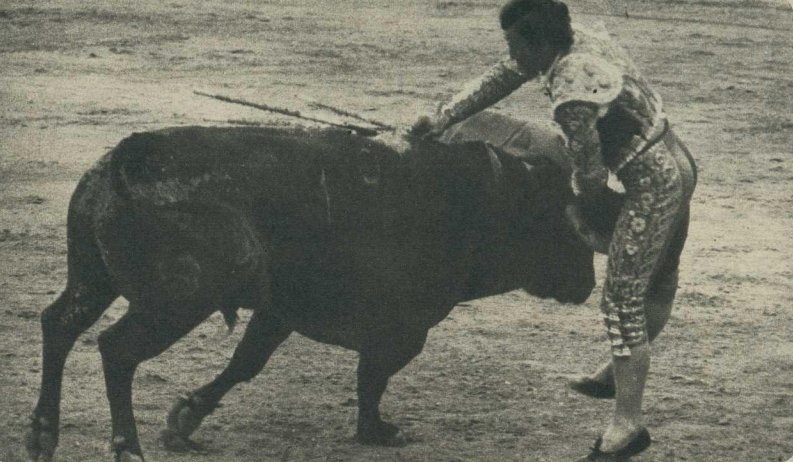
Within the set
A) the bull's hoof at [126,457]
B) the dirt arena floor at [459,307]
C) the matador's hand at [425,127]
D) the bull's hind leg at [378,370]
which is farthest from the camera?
the dirt arena floor at [459,307]

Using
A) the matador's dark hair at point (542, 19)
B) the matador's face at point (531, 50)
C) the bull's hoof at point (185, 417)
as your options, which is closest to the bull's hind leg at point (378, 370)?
the bull's hoof at point (185, 417)

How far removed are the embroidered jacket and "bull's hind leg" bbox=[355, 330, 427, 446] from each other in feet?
3.25

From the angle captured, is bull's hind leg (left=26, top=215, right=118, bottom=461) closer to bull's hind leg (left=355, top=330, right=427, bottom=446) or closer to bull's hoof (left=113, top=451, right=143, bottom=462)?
bull's hoof (left=113, top=451, right=143, bottom=462)

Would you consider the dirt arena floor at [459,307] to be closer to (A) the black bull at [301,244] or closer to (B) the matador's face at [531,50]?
(A) the black bull at [301,244]

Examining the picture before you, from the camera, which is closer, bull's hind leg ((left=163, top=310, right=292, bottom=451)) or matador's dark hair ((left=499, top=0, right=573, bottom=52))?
matador's dark hair ((left=499, top=0, right=573, bottom=52))

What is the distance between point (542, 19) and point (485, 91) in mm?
675

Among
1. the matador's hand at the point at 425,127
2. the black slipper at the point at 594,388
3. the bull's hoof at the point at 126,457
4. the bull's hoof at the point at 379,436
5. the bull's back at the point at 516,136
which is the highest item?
the matador's hand at the point at 425,127

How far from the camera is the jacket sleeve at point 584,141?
5.32m

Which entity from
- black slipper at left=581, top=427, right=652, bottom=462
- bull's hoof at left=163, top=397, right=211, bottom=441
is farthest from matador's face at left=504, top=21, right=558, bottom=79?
bull's hoof at left=163, top=397, right=211, bottom=441

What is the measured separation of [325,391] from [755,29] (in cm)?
992

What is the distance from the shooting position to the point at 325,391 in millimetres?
6695

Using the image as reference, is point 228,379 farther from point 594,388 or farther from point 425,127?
point 594,388

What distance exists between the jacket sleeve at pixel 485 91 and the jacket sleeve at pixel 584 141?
0.59 meters

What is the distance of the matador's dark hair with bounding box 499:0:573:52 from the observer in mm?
5402
